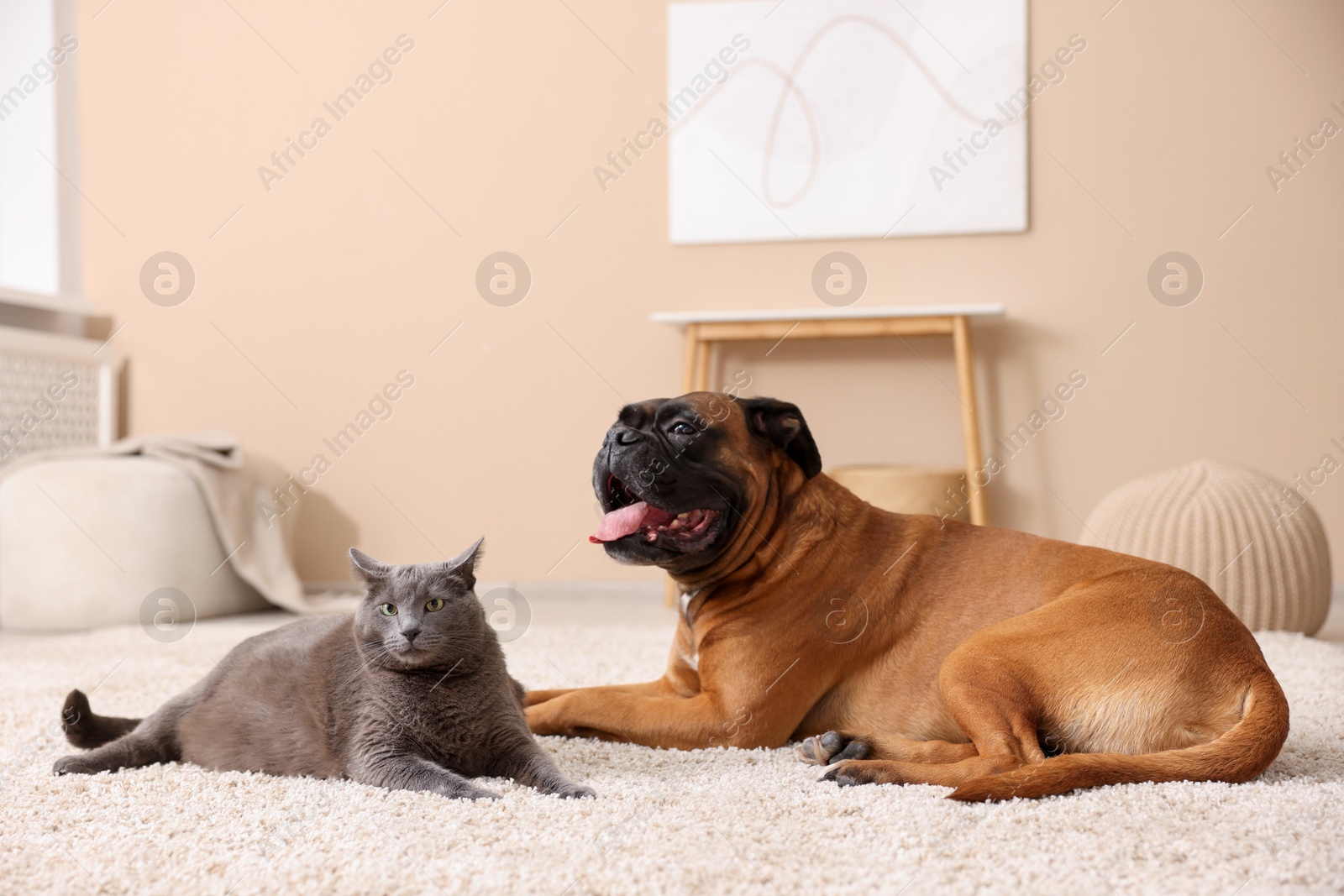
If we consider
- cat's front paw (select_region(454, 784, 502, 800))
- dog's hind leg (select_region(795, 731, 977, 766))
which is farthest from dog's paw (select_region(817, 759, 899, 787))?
cat's front paw (select_region(454, 784, 502, 800))

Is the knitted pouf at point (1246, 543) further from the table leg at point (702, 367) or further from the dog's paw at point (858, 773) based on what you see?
the dog's paw at point (858, 773)

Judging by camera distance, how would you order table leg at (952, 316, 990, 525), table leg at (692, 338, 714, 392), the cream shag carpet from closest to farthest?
the cream shag carpet
table leg at (952, 316, 990, 525)
table leg at (692, 338, 714, 392)

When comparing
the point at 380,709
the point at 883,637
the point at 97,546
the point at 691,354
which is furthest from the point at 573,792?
the point at 97,546

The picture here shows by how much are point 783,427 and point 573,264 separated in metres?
2.88

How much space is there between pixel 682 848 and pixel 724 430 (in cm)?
80

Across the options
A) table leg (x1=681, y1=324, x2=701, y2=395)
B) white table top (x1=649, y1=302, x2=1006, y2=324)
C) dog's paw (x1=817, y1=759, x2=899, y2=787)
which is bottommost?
dog's paw (x1=817, y1=759, x2=899, y2=787)

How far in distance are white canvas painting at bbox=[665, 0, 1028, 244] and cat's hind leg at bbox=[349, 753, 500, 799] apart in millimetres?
3291

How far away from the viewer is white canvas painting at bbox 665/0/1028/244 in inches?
165

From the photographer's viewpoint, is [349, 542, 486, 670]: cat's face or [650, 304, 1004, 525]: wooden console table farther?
[650, 304, 1004, 525]: wooden console table

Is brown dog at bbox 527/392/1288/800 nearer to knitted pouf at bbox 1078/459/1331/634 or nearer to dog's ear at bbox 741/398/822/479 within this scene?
dog's ear at bbox 741/398/822/479

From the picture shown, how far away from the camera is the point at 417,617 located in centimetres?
150

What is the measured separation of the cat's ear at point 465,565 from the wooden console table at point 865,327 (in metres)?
2.40

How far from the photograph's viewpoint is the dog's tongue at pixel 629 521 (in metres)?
1.79

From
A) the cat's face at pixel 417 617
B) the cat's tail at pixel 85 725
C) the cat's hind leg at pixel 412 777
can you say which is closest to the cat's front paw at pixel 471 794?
the cat's hind leg at pixel 412 777
